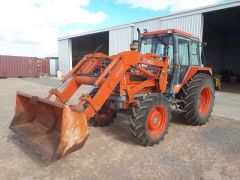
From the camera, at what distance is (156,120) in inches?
180

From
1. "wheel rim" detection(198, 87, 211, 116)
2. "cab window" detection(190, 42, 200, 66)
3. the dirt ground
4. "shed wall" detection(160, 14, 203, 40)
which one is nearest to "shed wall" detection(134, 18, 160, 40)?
"shed wall" detection(160, 14, 203, 40)

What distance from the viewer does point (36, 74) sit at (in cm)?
2473

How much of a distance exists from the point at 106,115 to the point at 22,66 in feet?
68.4

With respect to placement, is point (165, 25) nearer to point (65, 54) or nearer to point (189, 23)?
point (189, 23)

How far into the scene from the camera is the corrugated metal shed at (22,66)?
895 inches

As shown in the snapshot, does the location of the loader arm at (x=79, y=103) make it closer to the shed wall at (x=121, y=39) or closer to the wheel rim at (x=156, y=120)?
the wheel rim at (x=156, y=120)

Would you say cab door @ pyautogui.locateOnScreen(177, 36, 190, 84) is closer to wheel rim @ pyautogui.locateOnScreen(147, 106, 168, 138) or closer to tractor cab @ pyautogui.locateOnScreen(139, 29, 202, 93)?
tractor cab @ pyautogui.locateOnScreen(139, 29, 202, 93)

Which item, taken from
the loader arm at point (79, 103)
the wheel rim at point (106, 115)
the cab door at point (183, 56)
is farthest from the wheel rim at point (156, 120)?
the wheel rim at point (106, 115)

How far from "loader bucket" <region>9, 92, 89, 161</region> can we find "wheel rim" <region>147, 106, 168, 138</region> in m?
1.50

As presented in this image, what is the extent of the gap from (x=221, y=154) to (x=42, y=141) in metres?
3.14

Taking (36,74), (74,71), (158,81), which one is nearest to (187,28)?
(158,81)

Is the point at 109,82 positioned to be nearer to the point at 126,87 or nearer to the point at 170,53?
the point at 126,87

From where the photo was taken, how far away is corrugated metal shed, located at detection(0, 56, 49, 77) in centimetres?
2273

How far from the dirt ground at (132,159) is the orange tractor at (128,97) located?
356mm
